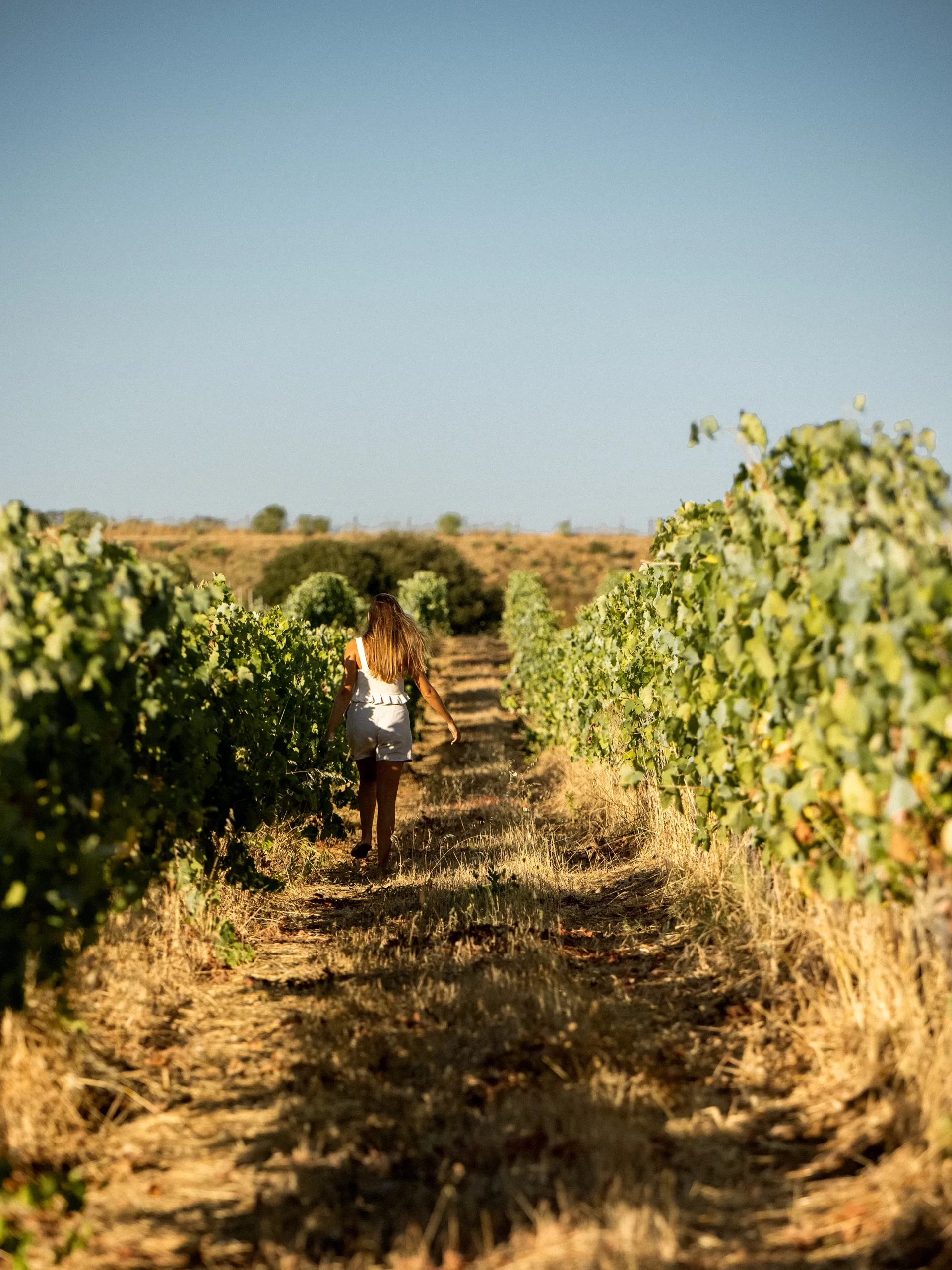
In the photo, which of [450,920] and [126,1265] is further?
[450,920]

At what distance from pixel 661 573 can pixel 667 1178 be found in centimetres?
445

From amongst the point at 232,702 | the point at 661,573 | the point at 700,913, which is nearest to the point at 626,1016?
the point at 700,913

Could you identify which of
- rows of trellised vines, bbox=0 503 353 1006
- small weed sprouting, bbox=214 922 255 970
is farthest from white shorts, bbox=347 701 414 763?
small weed sprouting, bbox=214 922 255 970

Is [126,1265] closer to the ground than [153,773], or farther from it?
closer to the ground

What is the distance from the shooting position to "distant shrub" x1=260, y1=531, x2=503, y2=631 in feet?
133

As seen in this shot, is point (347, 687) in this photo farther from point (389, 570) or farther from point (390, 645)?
point (389, 570)

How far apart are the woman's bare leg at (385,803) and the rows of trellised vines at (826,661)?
1.79m

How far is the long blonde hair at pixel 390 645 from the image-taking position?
244 inches

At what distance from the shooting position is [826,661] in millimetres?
3123

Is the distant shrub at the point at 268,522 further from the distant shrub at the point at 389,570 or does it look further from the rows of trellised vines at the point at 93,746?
the rows of trellised vines at the point at 93,746

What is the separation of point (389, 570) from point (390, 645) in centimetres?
3732

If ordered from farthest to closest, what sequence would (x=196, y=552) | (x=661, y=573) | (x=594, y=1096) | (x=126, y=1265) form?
(x=196, y=552) < (x=661, y=573) < (x=594, y=1096) < (x=126, y=1265)

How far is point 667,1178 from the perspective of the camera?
2.63 meters

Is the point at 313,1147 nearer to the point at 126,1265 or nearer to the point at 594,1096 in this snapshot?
the point at 126,1265
